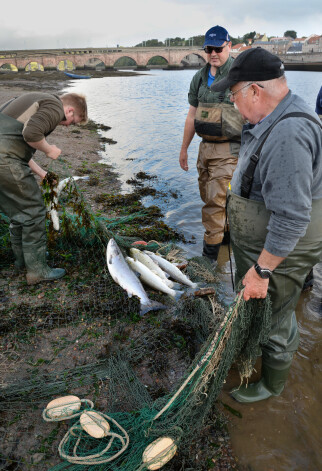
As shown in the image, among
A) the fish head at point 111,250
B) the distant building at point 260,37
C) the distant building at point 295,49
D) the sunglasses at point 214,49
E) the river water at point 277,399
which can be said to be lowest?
the river water at point 277,399

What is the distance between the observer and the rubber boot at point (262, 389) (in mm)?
3160

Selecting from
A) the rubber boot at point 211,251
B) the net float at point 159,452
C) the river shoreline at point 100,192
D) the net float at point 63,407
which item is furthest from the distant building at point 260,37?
the net float at point 159,452

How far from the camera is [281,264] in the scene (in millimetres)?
2605

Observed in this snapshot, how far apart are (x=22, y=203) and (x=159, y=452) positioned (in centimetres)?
328

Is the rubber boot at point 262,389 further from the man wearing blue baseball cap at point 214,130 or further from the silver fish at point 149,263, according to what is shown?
the man wearing blue baseball cap at point 214,130

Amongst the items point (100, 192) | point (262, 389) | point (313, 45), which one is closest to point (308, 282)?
point (262, 389)

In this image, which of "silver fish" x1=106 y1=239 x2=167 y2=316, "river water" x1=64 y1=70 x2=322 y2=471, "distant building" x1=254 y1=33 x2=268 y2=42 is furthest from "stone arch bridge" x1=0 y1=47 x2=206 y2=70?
"silver fish" x1=106 y1=239 x2=167 y2=316

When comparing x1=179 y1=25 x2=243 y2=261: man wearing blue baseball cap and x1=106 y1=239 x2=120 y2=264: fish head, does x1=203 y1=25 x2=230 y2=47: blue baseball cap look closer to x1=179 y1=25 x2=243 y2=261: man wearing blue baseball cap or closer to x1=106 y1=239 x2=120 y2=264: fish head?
x1=179 y1=25 x2=243 y2=261: man wearing blue baseball cap

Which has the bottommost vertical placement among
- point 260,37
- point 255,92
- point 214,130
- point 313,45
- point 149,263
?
point 149,263

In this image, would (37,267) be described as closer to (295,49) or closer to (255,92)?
(255,92)

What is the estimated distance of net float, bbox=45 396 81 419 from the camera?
2.82 meters

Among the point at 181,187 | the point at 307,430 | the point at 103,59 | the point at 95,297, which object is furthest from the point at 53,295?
the point at 103,59

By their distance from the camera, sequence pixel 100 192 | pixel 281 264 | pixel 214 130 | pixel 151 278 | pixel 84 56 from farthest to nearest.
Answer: pixel 84 56, pixel 100 192, pixel 214 130, pixel 151 278, pixel 281 264

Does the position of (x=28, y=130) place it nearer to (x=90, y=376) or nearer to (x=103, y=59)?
(x=90, y=376)
